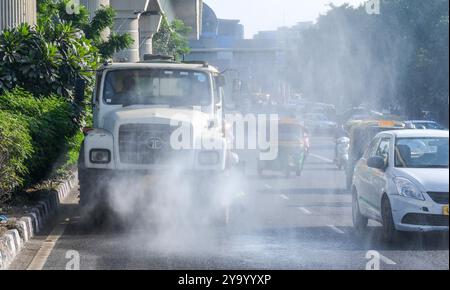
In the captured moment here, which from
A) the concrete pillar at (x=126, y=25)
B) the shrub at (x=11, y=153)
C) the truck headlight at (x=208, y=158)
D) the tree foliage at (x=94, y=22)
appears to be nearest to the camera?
the shrub at (x=11, y=153)

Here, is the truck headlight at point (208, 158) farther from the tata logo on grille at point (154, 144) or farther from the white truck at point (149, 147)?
the tata logo on grille at point (154, 144)

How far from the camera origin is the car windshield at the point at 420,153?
12602 mm

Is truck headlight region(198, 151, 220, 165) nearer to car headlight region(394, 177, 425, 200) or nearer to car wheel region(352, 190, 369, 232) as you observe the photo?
car wheel region(352, 190, 369, 232)

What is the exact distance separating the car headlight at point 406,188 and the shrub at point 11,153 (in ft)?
16.9

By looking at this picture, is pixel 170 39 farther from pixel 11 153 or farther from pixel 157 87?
pixel 11 153

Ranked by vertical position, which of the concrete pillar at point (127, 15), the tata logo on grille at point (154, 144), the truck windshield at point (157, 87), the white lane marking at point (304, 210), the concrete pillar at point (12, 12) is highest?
the concrete pillar at point (127, 15)

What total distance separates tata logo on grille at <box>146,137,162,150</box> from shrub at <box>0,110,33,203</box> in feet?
5.61

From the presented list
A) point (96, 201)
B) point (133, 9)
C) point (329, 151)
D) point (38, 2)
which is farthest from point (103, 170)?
point (329, 151)

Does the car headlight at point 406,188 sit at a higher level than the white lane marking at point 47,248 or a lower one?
higher

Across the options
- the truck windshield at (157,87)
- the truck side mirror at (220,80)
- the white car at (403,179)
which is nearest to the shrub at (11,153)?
the truck windshield at (157,87)

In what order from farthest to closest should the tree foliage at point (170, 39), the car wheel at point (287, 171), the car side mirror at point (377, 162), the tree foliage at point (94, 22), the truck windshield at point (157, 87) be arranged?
the tree foliage at point (170, 39) < the car wheel at point (287, 171) < the tree foliage at point (94, 22) < the truck windshield at point (157, 87) < the car side mirror at point (377, 162)

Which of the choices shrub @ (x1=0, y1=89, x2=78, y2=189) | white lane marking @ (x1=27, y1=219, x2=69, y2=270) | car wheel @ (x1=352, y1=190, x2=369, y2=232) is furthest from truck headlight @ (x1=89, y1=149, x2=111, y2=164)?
car wheel @ (x1=352, y1=190, x2=369, y2=232)

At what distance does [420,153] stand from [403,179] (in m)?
0.47

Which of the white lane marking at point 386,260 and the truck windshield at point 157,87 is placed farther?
the truck windshield at point 157,87
